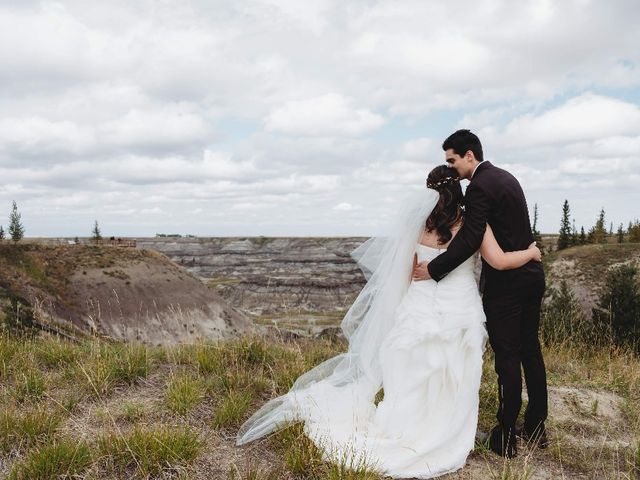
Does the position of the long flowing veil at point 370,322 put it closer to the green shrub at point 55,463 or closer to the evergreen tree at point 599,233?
the green shrub at point 55,463

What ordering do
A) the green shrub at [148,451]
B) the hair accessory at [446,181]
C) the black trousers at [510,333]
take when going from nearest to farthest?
the green shrub at [148,451], the black trousers at [510,333], the hair accessory at [446,181]

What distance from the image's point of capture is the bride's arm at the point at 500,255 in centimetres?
489

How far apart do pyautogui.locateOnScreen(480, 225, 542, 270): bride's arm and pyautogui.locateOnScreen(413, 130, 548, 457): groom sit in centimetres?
9

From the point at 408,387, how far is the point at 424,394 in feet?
0.60

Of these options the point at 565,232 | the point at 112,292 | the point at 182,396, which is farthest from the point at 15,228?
the point at 565,232

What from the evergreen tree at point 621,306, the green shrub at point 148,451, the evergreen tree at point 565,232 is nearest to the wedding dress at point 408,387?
the green shrub at point 148,451

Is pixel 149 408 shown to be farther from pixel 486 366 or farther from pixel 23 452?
pixel 486 366

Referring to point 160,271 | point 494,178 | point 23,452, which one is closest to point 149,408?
point 23,452

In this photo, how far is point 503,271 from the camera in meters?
5.02

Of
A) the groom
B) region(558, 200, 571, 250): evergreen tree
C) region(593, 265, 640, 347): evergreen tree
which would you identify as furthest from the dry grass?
region(558, 200, 571, 250): evergreen tree

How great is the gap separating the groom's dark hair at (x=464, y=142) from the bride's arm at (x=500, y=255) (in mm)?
845

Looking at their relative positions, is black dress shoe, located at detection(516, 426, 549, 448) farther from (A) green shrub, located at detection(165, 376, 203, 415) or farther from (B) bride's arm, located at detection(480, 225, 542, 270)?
(A) green shrub, located at detection(165, 376, 203, 415)

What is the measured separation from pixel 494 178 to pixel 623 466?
3.30 metres

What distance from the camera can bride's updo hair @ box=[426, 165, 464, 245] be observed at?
5.18 metres
